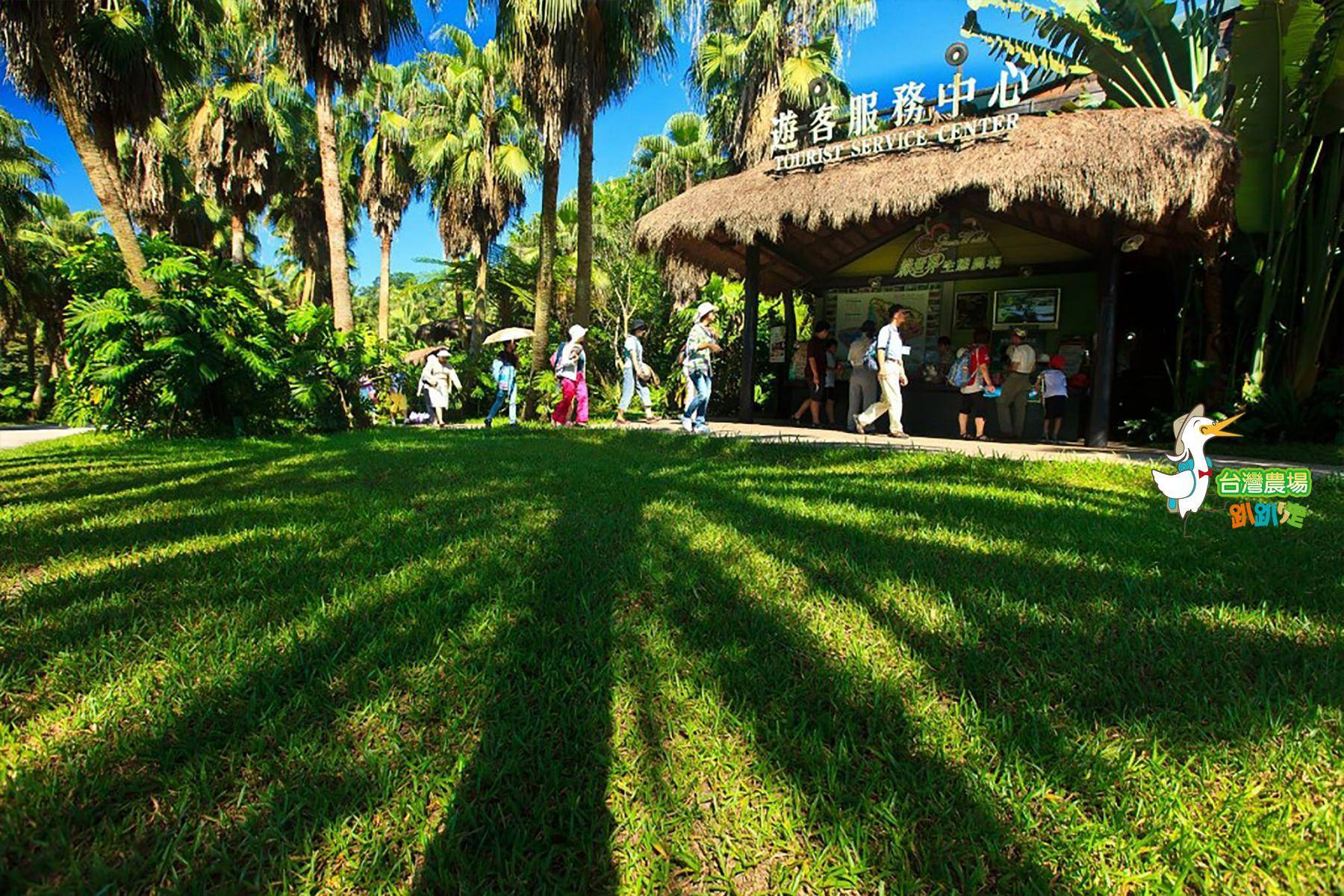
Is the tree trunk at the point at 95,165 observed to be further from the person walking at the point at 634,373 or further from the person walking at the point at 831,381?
the person walking at the point at 831,381

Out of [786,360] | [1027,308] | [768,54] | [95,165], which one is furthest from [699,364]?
[768,54]

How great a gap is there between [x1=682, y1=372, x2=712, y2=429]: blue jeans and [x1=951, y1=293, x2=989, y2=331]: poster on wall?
5506 millimetres

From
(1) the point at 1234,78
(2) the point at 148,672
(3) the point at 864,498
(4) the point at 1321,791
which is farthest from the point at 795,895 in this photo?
(1) the point at 1234,78

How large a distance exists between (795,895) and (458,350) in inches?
1048

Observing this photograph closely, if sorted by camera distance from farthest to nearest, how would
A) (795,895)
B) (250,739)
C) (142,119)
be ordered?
1. (142,119)
2. (250,739)
3. (795,895)

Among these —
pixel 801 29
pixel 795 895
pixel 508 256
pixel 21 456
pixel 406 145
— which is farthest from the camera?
pixel 508 256

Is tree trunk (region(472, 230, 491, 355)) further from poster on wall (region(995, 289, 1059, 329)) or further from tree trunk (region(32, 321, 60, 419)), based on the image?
poster on wall (region(995, 289, 1059, 329))

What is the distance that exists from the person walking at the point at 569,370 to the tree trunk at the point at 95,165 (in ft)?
18.1

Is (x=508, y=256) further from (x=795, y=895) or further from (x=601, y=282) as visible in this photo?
(x=795, y=895)

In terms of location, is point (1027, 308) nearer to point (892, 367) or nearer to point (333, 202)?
point (892, 367)

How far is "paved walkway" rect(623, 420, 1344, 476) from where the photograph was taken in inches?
255

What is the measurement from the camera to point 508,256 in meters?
25.7

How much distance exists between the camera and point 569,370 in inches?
413

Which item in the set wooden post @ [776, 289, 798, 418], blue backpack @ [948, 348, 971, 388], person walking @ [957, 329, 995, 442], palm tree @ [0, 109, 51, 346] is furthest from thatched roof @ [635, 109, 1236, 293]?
palm tree @ [0, 109, 51, 346]
